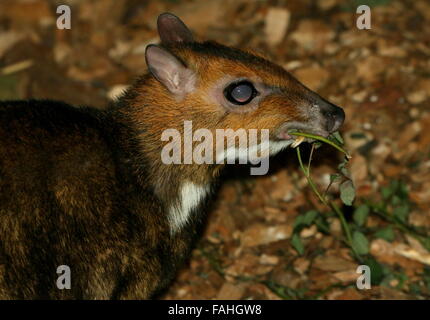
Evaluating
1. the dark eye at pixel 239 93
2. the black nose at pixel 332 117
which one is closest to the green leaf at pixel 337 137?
the black nose at pixel 332 117

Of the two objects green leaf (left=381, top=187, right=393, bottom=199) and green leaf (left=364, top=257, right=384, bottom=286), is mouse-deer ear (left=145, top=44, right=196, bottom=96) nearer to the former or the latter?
green leaf (left=364, top=257, right=384, bottom=286)

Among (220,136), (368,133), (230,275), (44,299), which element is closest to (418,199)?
(368,133)

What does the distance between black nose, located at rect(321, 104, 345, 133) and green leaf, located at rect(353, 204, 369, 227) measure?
4.74 feet

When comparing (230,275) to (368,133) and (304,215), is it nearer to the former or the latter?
(304,215)

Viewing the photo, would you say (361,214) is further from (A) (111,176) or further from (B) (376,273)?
(A) (111,176)

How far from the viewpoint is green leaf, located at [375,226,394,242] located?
6262 mm

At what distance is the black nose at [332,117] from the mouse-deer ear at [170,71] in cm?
94

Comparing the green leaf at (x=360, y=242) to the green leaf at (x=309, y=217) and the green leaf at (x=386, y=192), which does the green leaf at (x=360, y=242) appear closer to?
the green leaf at (x=309, y=217)

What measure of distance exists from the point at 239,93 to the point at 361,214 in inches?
77.6

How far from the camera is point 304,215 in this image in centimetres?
642

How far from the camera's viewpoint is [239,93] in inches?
196

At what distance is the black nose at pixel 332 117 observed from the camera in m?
5.10

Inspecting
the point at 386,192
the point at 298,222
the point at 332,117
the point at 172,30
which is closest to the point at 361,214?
the point at 386,192

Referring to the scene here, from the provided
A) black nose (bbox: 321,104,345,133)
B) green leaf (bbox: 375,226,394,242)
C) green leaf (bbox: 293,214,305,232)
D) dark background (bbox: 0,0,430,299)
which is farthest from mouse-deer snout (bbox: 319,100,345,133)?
green leaf (bbox: 375,226,394,242)
